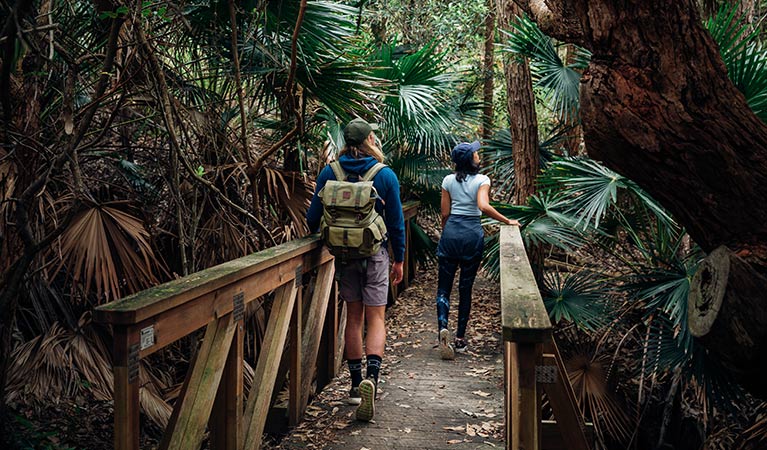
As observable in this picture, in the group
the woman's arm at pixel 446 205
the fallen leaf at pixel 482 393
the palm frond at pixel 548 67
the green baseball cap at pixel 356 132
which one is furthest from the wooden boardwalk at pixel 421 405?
the palm frond at pixel 548 67

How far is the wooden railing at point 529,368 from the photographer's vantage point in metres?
2.30

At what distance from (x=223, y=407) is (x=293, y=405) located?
3.75ft

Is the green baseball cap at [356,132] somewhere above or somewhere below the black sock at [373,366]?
above

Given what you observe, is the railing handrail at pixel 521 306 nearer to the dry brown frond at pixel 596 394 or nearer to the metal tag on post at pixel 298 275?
the metal tag on post at pixel 298 275

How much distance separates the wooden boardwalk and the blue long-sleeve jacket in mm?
1113

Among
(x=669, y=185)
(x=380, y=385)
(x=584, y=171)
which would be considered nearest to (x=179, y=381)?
(x=380, y=385)

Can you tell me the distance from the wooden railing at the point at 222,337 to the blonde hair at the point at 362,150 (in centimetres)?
68

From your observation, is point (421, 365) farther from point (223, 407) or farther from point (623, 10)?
point (623, 10)

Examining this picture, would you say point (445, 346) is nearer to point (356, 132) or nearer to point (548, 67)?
point (356, 132)

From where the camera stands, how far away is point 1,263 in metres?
4.00

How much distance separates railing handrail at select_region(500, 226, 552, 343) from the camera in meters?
2.29

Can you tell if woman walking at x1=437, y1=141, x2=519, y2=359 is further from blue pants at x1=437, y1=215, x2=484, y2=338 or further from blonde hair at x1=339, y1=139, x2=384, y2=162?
blonde hair at x1=339, y1=139, x2=384, y2=162

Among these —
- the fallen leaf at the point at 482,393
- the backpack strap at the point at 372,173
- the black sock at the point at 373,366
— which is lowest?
the fallen leaf at the point at 482,393

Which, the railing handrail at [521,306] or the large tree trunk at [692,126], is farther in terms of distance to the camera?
the large tree trunk at [692,126]
